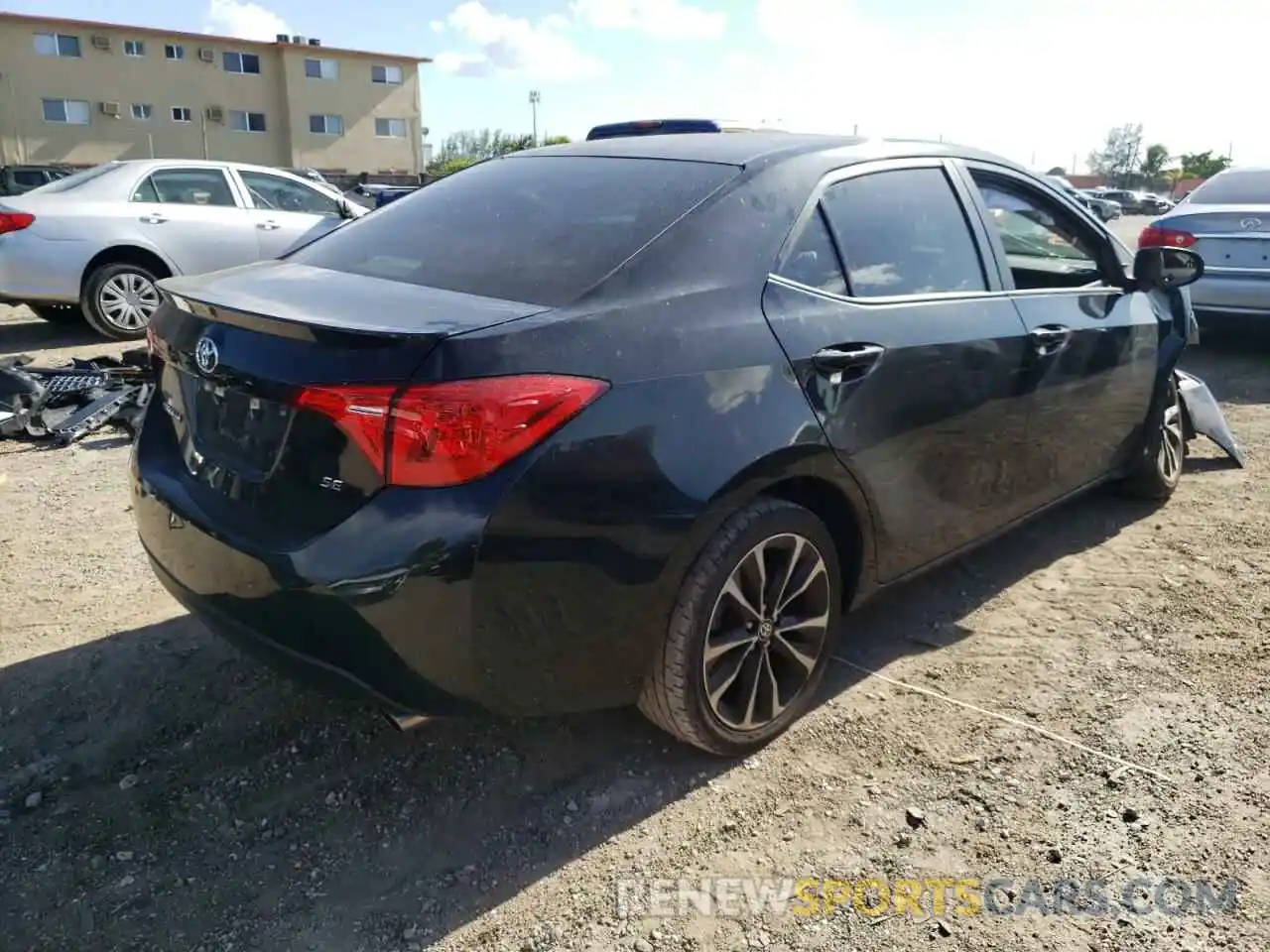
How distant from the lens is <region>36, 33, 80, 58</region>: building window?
132ft

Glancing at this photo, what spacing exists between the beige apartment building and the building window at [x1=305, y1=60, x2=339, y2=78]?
5 centimetres

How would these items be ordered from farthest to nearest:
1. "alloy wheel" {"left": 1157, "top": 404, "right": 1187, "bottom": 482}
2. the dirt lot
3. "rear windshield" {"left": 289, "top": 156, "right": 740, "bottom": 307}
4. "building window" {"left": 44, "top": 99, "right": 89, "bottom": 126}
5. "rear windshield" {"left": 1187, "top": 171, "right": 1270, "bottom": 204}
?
"building window" {"left": 44, "top": 99, "right": 89, "bottom": 126}, "rear windshield" {"left": 1187, "top": 171, "right": 1270, "bottom": 204}, "alloy wheel" {"left": 1157, "top": 404, "right": 1187, "bottom": 482}, "rear windshield" {"left": 289, "top": 156, "right": 740, "bottom": 307}, the dirt lot

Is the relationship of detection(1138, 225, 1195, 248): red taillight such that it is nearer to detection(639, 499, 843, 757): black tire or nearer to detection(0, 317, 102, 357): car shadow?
detection(639, 499, 843, 757): black tire

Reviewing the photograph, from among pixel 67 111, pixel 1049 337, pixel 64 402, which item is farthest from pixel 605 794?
pixel 67 111

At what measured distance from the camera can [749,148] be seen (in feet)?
10.1

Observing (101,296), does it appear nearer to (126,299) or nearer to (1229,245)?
(126,299)

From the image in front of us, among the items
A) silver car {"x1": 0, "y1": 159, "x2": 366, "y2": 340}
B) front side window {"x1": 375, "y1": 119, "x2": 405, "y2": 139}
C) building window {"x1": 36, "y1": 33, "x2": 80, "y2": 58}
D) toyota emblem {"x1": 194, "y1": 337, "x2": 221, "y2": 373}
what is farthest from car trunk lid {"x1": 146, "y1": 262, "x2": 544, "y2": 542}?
front side window {"x1": 375, "y1": 119, "x2": 405, "y2": 139}

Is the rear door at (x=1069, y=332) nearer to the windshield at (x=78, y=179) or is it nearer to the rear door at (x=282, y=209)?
the rear door at (x=282, y=209)

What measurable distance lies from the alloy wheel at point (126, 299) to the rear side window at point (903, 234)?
7.29 meters

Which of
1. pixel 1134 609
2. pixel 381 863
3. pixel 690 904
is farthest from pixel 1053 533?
pixel 381 863

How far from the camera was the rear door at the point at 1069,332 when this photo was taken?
3605 mm

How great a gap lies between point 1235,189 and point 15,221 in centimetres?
1012

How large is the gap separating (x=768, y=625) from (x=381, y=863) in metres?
1.16

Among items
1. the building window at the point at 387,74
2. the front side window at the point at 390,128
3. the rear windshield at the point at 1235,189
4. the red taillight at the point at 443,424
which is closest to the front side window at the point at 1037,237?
the red taillight at the point at 443,424
